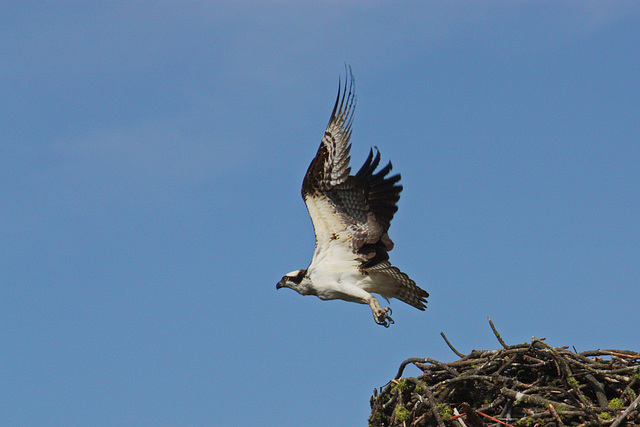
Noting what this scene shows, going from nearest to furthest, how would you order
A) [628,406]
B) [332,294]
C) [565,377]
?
[628,406] → [565,377] → [332,294]

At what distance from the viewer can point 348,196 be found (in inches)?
449

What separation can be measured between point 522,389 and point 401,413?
117 centimetres

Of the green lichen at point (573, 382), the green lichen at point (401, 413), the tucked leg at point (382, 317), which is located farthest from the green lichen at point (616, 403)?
the tucked leg at point (382, 317)

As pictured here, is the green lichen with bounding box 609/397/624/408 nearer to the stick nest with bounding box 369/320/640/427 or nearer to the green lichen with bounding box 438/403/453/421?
the stick nest with bounding box 369/320/640/427

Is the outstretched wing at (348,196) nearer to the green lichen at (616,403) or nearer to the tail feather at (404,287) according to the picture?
the tail feather at (404,287)

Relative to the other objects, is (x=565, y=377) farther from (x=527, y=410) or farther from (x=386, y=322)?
(x=386, y=322)

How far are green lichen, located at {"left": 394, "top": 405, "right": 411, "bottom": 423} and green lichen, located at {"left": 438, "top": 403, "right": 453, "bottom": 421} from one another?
0.37 metres

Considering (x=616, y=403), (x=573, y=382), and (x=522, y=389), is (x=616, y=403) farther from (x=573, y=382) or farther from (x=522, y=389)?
(x=522, y=389)

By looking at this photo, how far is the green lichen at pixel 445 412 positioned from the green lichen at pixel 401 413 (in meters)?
0.37

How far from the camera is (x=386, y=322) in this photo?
1108cm

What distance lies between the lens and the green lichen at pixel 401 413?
8023mm

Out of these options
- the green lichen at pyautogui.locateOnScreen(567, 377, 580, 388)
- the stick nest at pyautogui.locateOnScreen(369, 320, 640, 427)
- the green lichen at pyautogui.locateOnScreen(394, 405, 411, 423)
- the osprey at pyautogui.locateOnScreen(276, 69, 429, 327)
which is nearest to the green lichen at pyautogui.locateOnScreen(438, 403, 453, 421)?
the stick nest at pyautogui.locateOnScreen(369, 320, 640, 427)

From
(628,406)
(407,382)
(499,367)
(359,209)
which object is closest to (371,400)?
(407,382)

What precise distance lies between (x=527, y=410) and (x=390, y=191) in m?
4.29
